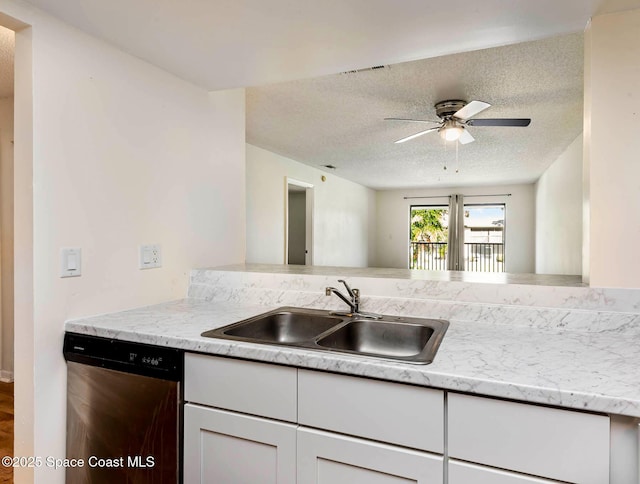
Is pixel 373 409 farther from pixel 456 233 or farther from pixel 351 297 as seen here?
pixel 456 233

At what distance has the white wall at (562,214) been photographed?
4.02 metres

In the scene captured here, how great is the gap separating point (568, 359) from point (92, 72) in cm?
200

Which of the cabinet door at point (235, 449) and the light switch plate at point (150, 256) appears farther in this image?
the light switch plate at point (150, 256)

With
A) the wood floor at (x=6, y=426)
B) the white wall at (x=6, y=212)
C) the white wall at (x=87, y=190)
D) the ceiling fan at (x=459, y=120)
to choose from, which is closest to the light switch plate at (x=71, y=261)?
the white wall at (x=87, y=190)

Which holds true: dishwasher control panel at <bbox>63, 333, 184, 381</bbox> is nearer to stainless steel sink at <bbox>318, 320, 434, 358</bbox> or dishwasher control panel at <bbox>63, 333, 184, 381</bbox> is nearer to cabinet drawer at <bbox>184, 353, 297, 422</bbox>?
cabinet drawer at <bbox>184, 353, 297, 422</bbox>

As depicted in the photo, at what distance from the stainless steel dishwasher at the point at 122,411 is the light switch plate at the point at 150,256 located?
44 cm

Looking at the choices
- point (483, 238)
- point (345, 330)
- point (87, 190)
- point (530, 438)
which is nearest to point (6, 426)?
point (87, 190)

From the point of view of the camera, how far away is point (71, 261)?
1.47m

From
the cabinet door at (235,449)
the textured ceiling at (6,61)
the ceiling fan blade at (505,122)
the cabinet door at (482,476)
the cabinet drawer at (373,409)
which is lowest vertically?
the cabinet door at (235,449)

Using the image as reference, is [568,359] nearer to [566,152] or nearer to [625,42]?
[625,42]

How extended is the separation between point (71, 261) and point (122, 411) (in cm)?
60

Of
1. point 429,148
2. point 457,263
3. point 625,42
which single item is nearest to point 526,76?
point 625,42

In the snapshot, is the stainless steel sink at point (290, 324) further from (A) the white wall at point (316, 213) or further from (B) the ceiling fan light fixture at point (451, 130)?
(A) the white wall at point (316, 213)

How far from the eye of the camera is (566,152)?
4.74 metres
